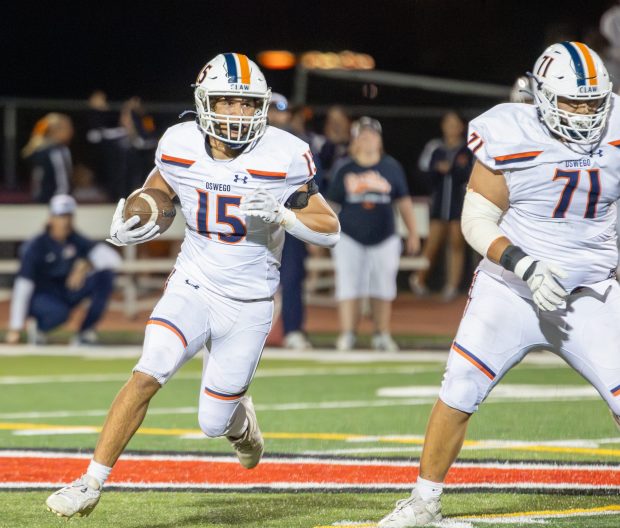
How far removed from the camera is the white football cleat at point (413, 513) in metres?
4.97

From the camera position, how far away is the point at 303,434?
7.36 meters

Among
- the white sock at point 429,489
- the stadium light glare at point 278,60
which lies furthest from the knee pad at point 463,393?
the stadium light glare at point 278,60

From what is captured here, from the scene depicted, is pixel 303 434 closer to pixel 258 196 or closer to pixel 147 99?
pixel 258 196

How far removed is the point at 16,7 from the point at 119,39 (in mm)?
1818

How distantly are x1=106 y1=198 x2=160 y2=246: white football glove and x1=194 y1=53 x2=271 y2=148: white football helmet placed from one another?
43 cm

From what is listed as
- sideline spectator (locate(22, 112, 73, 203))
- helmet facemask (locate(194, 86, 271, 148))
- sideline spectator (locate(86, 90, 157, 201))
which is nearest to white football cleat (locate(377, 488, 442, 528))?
helmet facemask (locate(194, 86, 271, 148))

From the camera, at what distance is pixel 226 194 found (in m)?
5.47

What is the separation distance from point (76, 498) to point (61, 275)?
6855 millimetres

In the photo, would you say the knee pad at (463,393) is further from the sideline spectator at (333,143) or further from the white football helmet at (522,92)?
the sideline spectator at (333,143)

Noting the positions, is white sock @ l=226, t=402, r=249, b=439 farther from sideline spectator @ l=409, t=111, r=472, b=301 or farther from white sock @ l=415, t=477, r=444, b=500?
sideline spectator @ l=409, t=111, r=472, b=301

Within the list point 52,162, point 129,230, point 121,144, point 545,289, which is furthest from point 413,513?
point 121,144

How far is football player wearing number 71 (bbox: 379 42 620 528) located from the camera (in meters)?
5.05

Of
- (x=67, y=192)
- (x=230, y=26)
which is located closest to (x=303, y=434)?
(x=67, y=192)

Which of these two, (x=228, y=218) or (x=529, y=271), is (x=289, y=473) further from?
(x=529, y=271)
